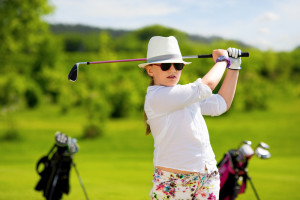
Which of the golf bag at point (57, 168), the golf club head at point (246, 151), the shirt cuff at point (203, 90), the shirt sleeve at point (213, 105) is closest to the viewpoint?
the shirt cuff at point (203, 90)

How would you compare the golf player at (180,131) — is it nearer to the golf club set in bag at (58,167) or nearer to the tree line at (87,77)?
the golf club set in bag at (58,167)

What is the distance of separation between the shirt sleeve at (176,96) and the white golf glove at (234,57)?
35 centimetres

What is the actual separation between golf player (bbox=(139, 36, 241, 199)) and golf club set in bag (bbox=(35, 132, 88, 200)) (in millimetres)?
2841

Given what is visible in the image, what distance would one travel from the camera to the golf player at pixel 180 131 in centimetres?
297

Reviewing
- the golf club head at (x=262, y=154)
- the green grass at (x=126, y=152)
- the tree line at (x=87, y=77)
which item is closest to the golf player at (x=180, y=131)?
the golf club head at (x=262, y=154)

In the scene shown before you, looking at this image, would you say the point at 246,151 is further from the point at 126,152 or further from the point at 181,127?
the point at 126,152

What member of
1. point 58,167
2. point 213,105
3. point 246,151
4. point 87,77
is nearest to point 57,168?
point 58,167

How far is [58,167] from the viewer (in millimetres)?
5934

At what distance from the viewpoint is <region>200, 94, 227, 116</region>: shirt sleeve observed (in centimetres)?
326

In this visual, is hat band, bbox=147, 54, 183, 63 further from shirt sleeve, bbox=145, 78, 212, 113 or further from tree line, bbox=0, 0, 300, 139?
tree line, bbox=0, 0, 300, 139

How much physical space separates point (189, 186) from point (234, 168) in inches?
93.6

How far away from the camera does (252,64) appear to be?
4231cm

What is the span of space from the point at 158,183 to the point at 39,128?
27682 millimetres

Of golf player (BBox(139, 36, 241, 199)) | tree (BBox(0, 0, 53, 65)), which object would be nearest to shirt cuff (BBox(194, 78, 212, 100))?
golf player (BBox(139, 36, 241, 199))
